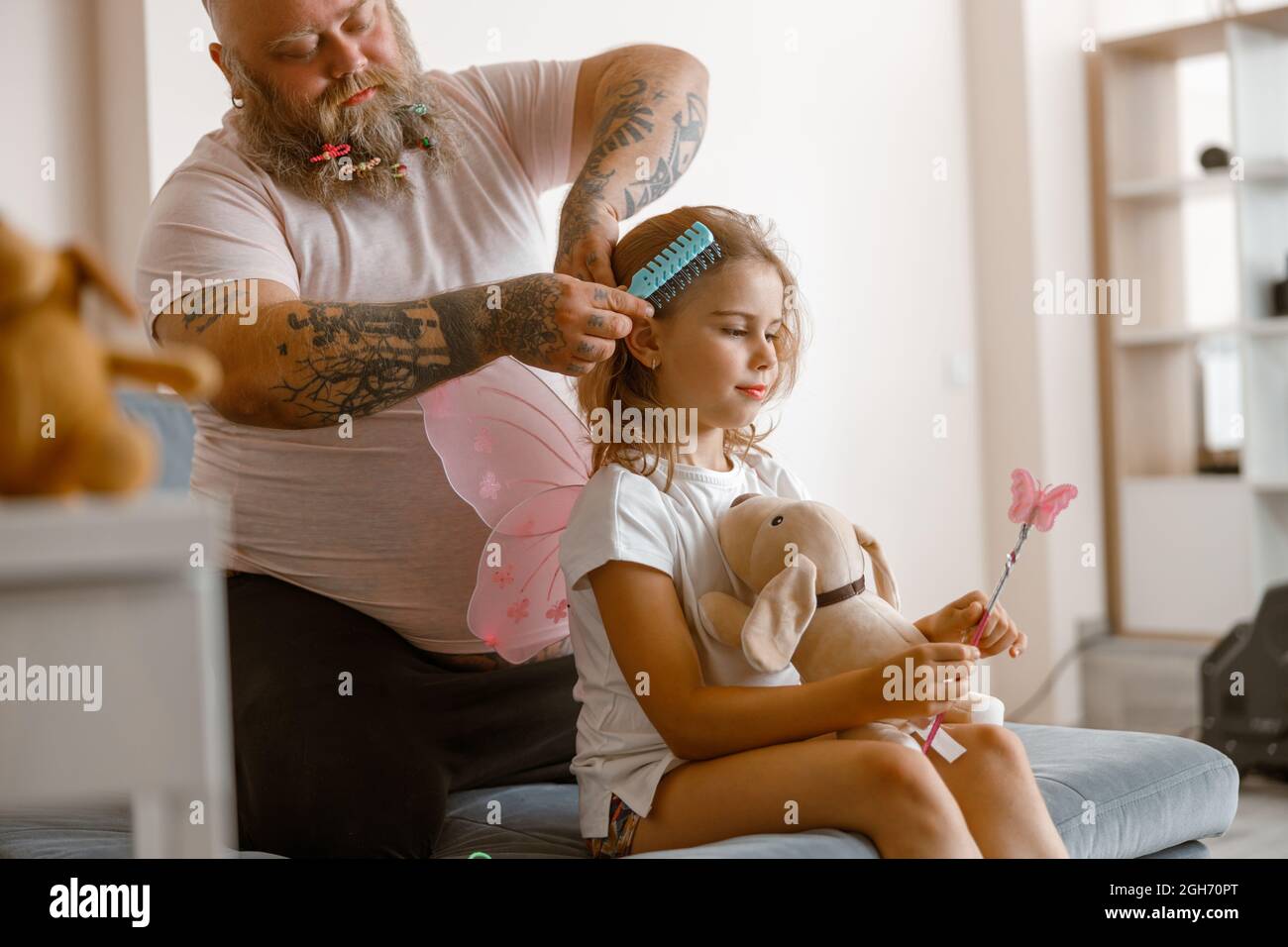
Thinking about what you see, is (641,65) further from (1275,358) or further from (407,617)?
(1275,358)

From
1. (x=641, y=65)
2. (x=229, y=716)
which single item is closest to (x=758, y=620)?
(x=229, y=716)

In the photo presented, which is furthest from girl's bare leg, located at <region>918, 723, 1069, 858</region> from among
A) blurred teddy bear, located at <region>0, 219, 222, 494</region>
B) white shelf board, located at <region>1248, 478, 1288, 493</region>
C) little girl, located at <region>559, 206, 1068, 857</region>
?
white shelf board, located at <region>1248, 478, 1288, 493</region>

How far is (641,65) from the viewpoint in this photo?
1.64 metres

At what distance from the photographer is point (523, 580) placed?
146 cm

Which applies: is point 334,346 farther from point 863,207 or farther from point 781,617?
point 863,207

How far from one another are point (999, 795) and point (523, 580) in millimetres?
572

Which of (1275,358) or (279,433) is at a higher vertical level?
(1275,358)

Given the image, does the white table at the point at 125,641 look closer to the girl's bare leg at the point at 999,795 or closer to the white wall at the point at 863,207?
the girl's bare leg at the point at 999,795

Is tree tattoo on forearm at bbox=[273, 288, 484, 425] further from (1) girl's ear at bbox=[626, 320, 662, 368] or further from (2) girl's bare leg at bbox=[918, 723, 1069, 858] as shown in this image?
(2) girl's bare leg at bbox=[918, 723, 1069, 858]

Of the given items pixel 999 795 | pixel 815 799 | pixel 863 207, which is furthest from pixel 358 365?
pixel 863 207

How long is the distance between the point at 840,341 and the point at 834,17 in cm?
81

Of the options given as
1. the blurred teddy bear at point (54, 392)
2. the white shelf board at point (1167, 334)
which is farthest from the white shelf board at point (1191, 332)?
the blurred teddy bear at point (54, 392)

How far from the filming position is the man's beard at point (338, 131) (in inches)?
57.3

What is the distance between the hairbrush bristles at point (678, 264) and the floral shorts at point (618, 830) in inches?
17.9
